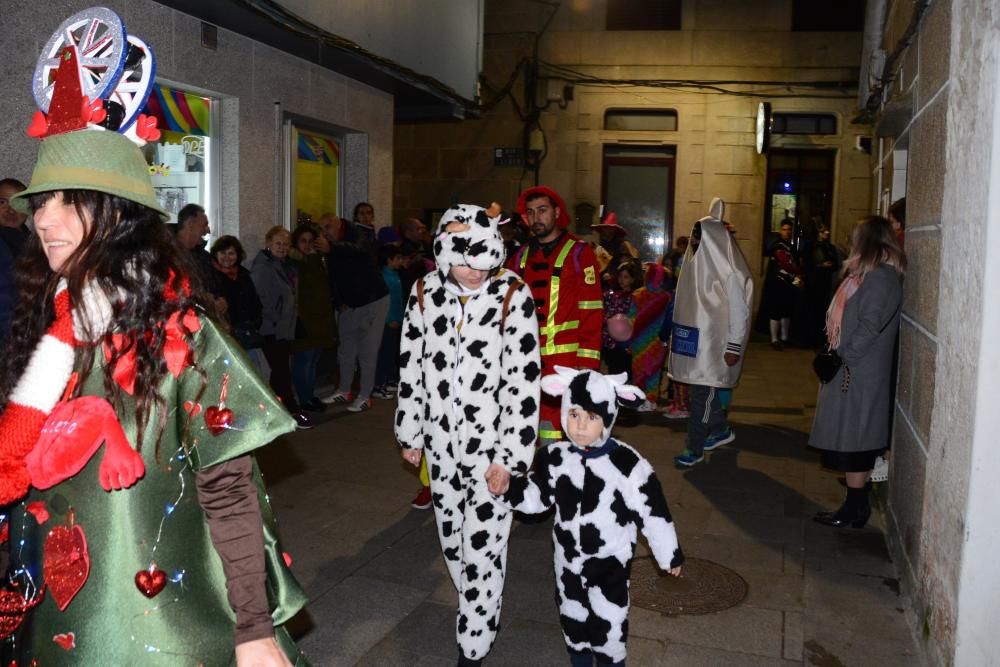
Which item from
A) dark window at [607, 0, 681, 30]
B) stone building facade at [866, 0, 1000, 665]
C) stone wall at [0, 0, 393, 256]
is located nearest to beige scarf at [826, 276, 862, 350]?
stone building facade at [866, 0, 1000, 665]

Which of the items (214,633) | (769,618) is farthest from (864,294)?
(214,633)

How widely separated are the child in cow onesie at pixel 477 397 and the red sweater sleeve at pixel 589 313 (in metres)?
1.73

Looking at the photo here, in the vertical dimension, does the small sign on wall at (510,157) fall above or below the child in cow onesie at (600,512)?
above

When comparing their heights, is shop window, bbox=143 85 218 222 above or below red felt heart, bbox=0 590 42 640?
above

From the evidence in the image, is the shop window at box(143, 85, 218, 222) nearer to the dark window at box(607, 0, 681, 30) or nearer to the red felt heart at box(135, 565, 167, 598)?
the red felt heart at box(135, 565, 167, 598)

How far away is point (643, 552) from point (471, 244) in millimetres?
2644

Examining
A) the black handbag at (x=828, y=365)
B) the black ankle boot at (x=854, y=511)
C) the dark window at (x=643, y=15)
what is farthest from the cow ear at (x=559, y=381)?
the dark window at (x=643, y=15)

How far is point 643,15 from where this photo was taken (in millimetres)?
18516

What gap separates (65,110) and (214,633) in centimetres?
114

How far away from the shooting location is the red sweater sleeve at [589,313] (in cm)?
553

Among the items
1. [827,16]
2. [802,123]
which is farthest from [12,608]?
[827,16]

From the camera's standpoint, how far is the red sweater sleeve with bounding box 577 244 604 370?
553 cm

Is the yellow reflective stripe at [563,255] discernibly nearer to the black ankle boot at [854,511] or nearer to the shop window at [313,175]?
the black ankle boot at [854,511]

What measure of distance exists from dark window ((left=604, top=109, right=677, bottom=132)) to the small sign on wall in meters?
1.90
